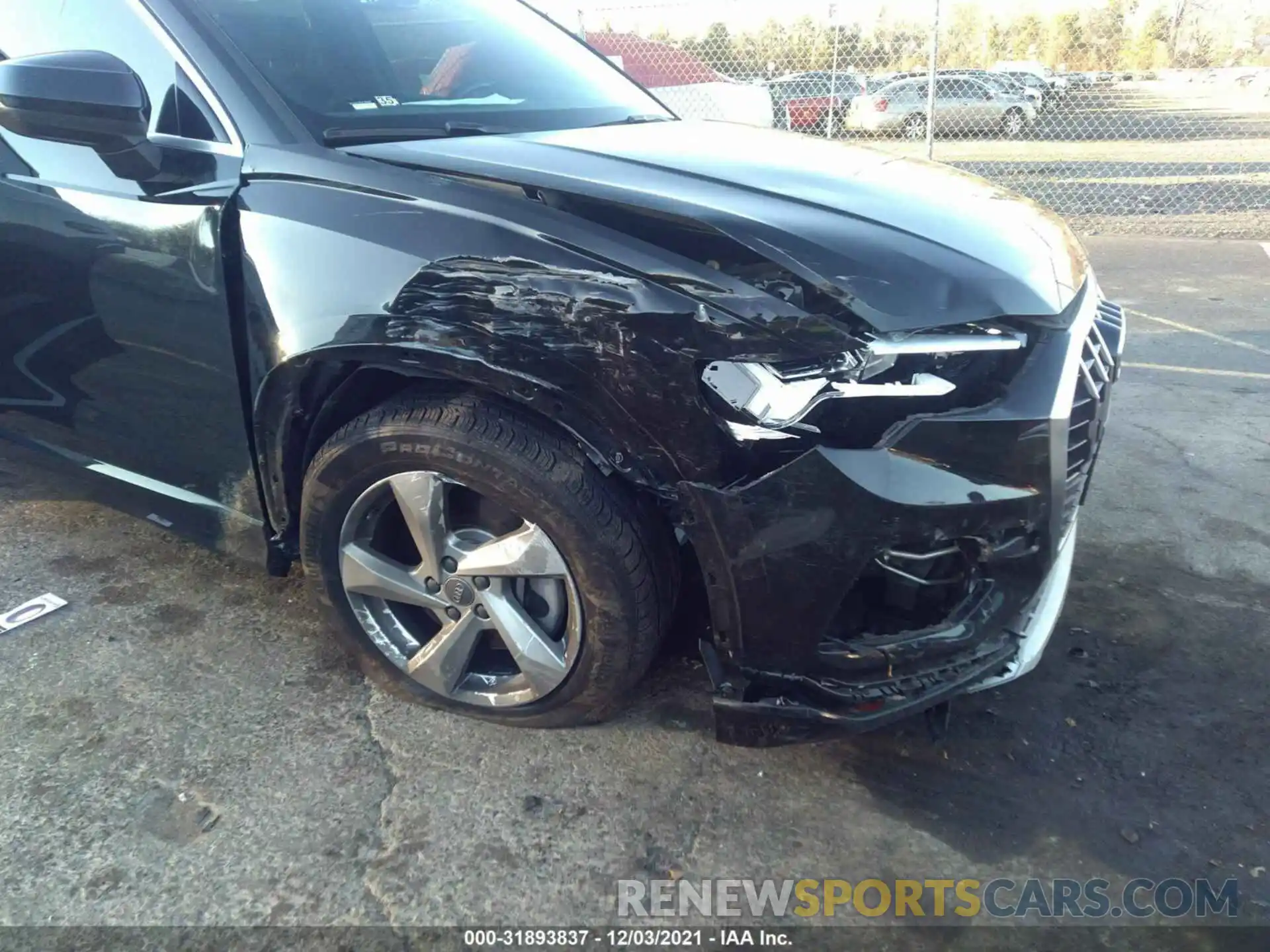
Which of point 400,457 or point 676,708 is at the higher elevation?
point 400,457

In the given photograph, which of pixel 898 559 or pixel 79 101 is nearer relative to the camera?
pixel 898 559

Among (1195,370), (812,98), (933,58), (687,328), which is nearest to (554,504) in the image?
(687,328)

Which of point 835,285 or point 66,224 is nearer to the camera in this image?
point 835,285

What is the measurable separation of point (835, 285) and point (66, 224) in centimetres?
198

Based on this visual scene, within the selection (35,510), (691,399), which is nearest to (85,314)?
(35,510)

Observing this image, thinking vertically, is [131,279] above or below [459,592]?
above

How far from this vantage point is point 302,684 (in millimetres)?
2666

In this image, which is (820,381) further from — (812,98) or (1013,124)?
(1013,124)

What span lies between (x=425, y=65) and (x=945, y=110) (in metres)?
16.3

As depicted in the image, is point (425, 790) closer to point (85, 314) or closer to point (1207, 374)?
point (85, 314)

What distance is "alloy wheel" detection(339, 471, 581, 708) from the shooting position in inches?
87.7

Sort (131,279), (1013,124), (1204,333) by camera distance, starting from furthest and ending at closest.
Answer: (1013,124), (1204,333), (131,279)

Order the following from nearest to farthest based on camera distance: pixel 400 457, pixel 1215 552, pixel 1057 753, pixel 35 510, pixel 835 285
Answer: pixel 835 285 → pixel 400 457 → pixel 1057 753 → pixel 1215 552 → pixel 35 510

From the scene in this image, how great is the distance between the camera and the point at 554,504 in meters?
2.08
